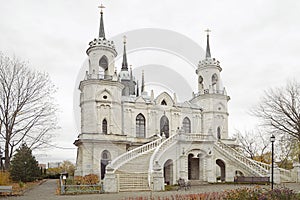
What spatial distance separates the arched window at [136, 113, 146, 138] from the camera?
3981 cm

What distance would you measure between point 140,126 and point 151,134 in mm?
1599

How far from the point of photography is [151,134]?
1577 inches

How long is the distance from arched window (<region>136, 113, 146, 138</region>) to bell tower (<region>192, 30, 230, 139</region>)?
8.35 meters

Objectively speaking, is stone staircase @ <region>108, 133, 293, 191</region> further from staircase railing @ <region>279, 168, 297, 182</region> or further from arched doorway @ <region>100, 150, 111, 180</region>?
arched doorway @ <region>100, 150, 111, 180</region>

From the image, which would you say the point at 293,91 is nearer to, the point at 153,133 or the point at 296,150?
the point at 296,150

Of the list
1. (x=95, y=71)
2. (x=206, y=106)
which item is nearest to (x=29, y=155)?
(x=95, y=71)

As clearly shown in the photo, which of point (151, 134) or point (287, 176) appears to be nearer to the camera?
point (287, 176)

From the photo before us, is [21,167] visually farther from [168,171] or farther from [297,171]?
[297,171]

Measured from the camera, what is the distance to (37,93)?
33.0m

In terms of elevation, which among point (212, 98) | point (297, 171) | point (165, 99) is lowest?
point (297, 171)

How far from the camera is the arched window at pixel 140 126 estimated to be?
3981cm

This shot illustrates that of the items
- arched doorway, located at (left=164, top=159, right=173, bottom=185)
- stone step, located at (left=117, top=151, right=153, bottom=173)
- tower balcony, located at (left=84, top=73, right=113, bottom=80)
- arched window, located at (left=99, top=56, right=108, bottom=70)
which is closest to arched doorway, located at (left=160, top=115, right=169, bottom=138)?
arched doorway, located at (left=164, top=159, right=173, bottom=185)

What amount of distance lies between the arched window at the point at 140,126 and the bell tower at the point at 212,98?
8.35 m

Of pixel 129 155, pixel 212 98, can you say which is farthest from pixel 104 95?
pixel 212 98
